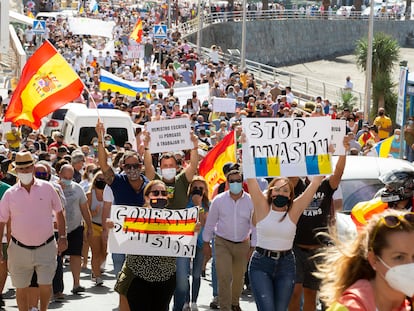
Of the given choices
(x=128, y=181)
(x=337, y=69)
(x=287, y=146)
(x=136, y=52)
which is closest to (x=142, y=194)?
(x=128, y=181)

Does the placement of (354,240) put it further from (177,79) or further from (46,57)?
(177,79)

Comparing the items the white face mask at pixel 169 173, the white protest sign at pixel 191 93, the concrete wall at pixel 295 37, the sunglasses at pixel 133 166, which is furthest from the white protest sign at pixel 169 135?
the concrete wall at pixel 295 37

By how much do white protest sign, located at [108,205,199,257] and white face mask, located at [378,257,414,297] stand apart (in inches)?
180

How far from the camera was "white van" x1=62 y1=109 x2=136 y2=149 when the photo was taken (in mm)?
Answer: 20422

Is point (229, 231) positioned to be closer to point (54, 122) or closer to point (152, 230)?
point (152, 230)

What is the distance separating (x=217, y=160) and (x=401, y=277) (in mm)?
9501

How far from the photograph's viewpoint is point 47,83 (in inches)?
552

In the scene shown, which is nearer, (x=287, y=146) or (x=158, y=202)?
(x=158, y=202)

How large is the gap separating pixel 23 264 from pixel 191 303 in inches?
87.2

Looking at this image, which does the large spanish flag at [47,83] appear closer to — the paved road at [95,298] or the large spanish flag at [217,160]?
the large spanish flag at [217,160]

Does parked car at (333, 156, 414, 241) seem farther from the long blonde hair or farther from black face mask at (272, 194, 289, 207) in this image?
the long blonde hair

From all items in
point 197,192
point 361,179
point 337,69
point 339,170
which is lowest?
point 337,69

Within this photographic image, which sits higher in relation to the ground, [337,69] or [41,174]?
[41,174]

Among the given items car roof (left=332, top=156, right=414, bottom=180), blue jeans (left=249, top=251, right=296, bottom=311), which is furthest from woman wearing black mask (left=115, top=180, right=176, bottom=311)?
car roof (left=332, top=156, right=414, bottom=180)
